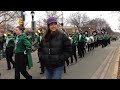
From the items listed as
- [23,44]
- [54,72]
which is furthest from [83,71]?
[54,72]

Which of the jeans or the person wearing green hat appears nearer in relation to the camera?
the jeans

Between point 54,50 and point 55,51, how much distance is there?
3cm

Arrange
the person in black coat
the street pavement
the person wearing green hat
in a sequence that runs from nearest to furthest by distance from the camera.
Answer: the person in black coat
the person wearing green hat
the street pavement

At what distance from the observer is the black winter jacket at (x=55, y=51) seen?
6.94 metres

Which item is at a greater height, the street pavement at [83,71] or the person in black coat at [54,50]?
the person in black coat at [54,50]

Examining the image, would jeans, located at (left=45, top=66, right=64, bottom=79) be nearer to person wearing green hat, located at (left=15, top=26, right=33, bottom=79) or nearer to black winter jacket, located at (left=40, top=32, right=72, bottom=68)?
black winter jacket, located at (left=40, top=32, right=72, bottom=68)

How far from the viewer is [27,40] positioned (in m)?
11.2

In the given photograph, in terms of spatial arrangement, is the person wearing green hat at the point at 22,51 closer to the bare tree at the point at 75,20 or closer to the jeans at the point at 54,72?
the jeans at the point at 54,72

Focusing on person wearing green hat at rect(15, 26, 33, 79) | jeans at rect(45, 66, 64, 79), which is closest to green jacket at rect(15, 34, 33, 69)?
person wearing green hat at rect(15, 26, 33, 79)

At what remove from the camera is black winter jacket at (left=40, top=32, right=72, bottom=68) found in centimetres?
694

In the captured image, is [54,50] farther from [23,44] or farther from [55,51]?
[23,44]

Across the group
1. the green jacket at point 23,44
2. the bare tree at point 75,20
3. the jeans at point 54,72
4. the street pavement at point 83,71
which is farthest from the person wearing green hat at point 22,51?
the bare tree at point 75,20
